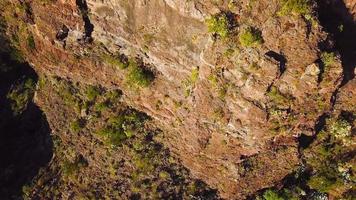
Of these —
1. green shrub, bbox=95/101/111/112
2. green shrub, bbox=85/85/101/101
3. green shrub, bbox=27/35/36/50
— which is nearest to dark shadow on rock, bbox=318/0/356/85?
green shrub, bbox=95/101/111/112

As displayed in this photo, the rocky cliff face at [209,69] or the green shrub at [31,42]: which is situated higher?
the rocky cliff face at [209,69]

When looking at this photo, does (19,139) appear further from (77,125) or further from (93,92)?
(93,92)

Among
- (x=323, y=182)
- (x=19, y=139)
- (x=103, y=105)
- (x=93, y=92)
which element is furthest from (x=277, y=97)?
(x=19, y=139)

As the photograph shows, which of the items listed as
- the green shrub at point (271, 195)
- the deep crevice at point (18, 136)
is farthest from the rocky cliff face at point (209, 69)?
the deep crevice at point (18, 136)

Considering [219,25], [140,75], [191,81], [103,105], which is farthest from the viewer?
[103,105]

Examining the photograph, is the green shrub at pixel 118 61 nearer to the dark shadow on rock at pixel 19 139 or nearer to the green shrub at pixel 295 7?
the dark shadow on rock at pixel 19 139

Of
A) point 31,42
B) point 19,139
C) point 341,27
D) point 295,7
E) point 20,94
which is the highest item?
point 295,7
